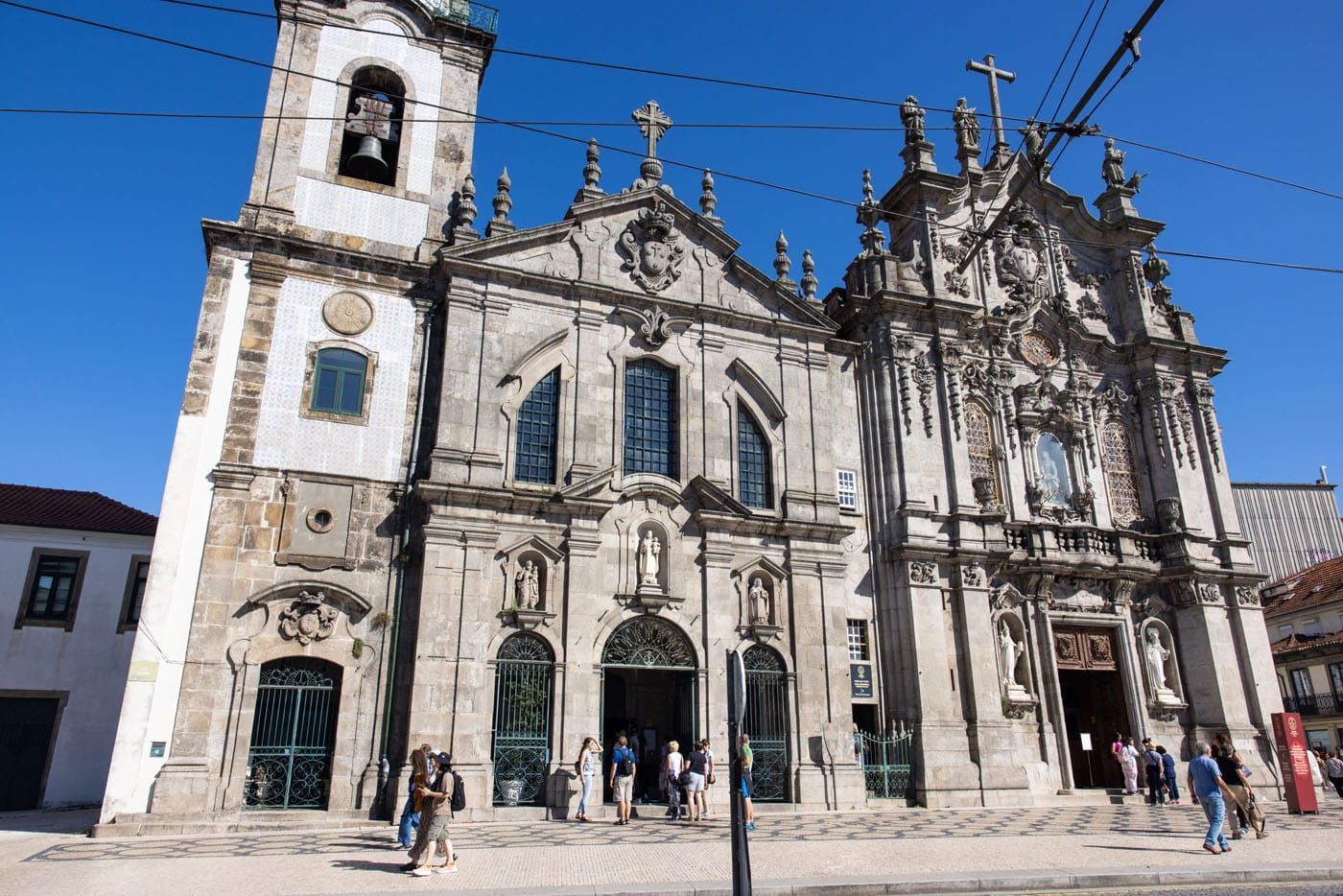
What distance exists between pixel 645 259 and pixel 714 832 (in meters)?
13.4

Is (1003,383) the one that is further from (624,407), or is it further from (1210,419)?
(624,407)

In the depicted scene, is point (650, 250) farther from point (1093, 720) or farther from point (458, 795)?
point (1093, 720)

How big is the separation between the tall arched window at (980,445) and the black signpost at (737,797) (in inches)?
632

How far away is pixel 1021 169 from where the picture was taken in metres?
28.7

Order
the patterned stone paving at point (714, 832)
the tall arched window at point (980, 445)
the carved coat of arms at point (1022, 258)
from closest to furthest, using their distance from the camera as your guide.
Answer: the patterned stone paving at point (714, 832), the tall arched window at point (980, 445), the carved coat of arms at point (1022, 258)

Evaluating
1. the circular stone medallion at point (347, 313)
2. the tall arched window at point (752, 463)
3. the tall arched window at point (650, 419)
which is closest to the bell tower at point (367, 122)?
the circular stone medallion at point (347, 313)

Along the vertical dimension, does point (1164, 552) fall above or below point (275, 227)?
below

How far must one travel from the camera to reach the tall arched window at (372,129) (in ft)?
71.4

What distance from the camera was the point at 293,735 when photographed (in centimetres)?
1719

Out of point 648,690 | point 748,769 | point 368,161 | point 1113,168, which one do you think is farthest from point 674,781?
point 1113,168

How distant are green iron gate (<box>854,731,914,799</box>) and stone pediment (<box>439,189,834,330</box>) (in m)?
10.5

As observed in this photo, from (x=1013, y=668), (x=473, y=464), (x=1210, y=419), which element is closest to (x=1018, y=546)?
(x=1013, y=668)

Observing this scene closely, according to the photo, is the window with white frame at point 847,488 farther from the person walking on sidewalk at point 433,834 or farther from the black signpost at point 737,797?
the person walking on sidewalk at point 433,834

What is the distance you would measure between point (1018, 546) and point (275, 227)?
19.9 meters
